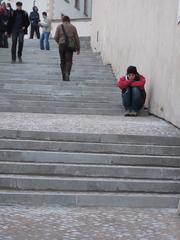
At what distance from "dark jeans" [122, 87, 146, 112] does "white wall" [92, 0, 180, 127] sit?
0.25 meters

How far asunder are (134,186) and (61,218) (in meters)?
1.38

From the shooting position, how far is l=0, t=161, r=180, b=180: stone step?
8266 mm

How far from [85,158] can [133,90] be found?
3984 mm

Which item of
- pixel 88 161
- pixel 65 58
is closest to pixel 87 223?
pixel 88 161

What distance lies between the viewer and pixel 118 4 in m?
17.6

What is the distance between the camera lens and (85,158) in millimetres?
8578

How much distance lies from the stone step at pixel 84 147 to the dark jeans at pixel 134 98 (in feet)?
11.2

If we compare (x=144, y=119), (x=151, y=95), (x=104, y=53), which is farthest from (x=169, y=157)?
(x=104, y=53)

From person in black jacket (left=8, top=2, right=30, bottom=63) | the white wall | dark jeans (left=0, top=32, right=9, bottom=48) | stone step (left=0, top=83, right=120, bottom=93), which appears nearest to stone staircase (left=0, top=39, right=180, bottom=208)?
the white wall

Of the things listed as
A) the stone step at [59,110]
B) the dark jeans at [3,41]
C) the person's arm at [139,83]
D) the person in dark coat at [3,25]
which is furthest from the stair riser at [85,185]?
the dark jeans at [3,41]

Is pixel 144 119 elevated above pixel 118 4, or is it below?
below

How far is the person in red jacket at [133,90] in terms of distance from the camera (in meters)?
12.3

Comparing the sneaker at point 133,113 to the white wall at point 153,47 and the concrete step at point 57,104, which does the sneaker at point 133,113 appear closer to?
the white wall at point 153,47

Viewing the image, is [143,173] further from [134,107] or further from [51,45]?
[51,45]
